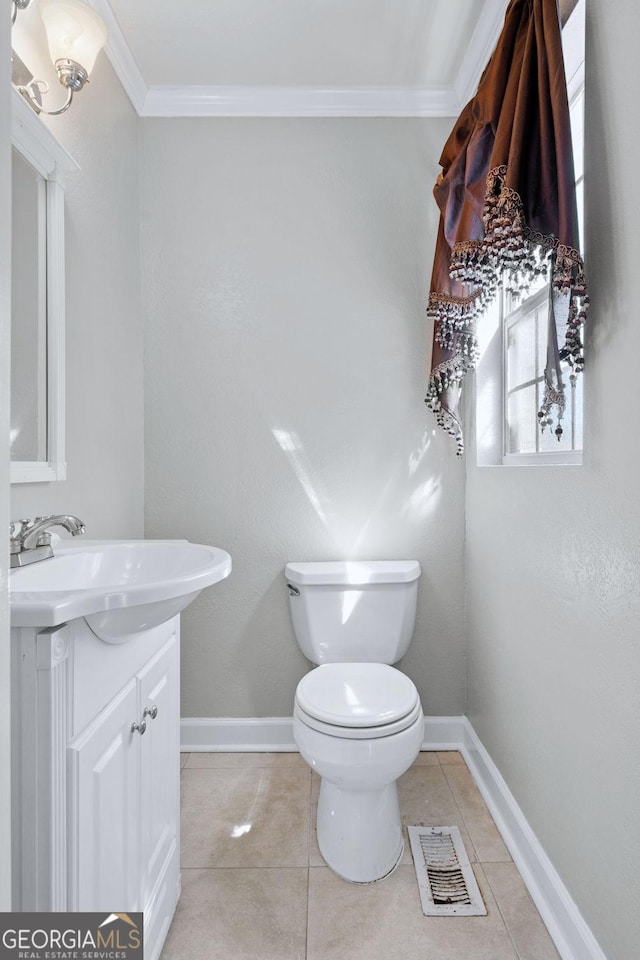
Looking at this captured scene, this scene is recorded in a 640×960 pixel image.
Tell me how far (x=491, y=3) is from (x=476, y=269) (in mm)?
944

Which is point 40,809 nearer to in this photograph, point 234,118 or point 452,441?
point 452,441

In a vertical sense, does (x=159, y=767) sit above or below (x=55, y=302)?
below

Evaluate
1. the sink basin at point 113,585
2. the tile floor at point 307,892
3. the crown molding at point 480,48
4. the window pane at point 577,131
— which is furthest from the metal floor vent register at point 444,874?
the crown molding at point 480,48

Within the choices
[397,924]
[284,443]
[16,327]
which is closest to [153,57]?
[16,327]

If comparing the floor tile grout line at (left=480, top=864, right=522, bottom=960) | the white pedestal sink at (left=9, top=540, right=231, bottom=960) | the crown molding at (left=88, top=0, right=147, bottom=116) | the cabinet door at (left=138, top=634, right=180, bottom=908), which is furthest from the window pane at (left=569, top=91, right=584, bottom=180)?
the floor tile grout line at (left=480, top=864, right=522, bottom=960)

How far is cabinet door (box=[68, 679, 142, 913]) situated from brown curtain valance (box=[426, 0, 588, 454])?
1.04 m

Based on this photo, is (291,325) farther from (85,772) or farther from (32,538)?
(85,772)

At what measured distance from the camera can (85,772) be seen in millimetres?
864

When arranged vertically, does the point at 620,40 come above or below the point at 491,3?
below

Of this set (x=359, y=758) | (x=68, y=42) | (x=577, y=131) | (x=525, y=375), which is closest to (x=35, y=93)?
(x=68, y=42)

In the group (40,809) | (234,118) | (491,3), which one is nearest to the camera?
(40,809)

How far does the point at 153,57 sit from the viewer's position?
1929mm

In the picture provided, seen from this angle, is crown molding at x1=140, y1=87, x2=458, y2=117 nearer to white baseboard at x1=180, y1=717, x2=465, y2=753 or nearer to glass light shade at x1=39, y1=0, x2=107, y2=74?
glass light shade at x1=39, y1=0, x2=107, y2=74

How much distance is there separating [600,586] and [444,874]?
0.95 meters
